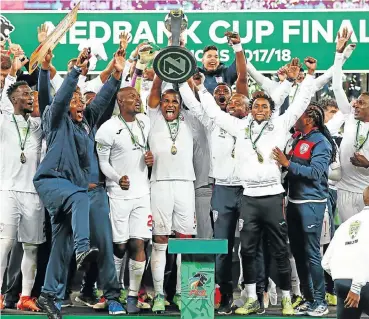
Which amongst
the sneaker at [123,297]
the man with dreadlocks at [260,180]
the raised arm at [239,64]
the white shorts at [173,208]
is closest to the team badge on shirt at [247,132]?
the man with dreadlocks at [260,180]

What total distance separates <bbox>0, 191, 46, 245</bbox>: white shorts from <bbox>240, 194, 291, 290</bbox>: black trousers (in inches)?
71.4

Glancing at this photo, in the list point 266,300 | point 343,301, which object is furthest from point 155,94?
point 343,301

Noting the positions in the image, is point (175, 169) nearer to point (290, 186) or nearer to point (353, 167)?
point (290, 186)

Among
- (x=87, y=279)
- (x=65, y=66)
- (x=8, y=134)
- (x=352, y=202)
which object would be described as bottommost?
(x=87, y=279)

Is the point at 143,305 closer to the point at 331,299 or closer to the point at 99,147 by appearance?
the point at 99,147

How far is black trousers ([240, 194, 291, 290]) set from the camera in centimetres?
846

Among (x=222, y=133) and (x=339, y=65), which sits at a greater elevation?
(x=339, y=65)

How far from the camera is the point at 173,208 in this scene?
28.7 feet

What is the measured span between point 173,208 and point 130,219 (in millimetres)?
404

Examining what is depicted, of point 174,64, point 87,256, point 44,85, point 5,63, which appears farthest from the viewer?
point 5,63

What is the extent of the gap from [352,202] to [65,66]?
3.46 m

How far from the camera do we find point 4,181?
28.7ft

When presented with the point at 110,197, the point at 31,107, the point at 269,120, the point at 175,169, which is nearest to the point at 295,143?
the point at 269,120

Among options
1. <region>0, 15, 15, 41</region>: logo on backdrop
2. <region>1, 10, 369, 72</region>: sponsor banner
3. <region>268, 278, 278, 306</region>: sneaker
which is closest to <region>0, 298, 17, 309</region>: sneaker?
<region>268, 278, 278, 306</region>: sneaker
